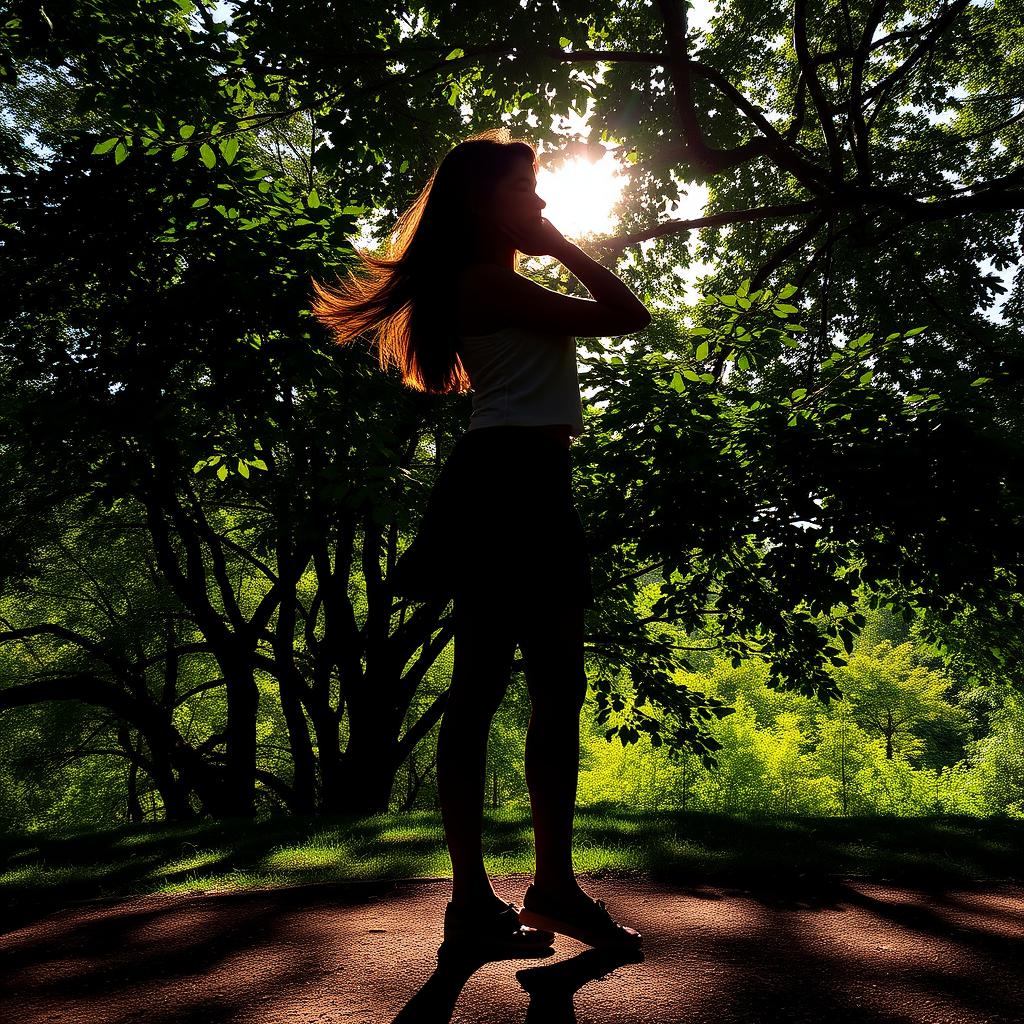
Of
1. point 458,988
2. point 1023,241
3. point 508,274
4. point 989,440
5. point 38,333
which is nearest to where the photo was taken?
point 458,988

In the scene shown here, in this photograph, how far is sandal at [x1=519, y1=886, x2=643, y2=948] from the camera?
6.78 ft

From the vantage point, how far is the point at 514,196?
224 centimetres

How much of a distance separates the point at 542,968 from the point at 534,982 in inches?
3.2

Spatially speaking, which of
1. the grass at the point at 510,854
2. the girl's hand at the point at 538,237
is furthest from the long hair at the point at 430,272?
the grass at the point at 510,854

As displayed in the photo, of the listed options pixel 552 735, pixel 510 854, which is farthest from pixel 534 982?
pixel 510 854

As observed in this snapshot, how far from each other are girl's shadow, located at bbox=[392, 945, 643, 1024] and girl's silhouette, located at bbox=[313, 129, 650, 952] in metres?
0.05

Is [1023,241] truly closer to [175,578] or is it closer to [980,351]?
[980,351]

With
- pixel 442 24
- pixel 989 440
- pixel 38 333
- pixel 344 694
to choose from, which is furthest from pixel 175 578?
pixel 989 440

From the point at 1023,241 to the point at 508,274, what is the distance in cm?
1106

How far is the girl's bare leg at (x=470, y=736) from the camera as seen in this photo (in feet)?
6.64

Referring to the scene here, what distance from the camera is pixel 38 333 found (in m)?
8.27

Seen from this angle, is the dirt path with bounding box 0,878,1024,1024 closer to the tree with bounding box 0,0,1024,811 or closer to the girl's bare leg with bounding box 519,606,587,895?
the girl's bare leg with bounding box 519,606,587,895

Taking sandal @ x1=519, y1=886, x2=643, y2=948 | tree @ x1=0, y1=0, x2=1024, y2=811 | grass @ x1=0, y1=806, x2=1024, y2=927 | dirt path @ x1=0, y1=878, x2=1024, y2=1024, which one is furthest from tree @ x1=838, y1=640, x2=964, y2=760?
sandal @ x1=519, y1=886, x2=643, y2=948

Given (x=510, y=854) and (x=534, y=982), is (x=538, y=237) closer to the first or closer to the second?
(x=534, y=982)
